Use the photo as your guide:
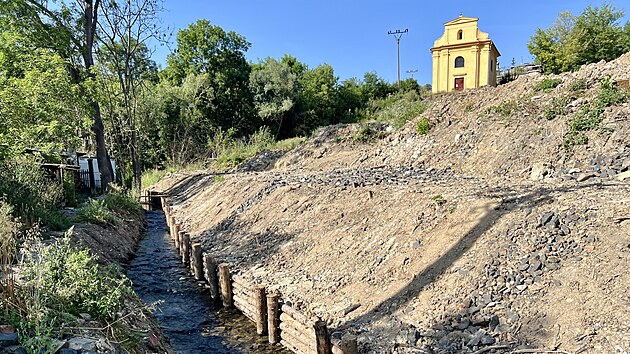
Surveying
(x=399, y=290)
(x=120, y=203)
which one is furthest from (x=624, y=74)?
(x=120, y=203)

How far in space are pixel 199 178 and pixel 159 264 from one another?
1055 centimetres

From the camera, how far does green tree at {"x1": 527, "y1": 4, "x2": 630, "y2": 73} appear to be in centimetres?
2616

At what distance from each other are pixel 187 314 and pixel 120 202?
858cm

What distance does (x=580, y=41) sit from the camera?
2670 cm

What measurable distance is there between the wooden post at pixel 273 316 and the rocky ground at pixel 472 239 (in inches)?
20.0

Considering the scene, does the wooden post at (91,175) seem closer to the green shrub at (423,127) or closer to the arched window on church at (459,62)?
the green shrub at (423,127)

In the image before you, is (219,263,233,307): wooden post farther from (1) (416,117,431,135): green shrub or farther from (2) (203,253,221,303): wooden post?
(1) (416,117,431,135): green shrub

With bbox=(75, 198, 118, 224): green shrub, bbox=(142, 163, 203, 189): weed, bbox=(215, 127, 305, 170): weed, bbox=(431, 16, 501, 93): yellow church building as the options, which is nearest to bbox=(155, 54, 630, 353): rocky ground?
bbox=(75, 198, 118, 224): green shrub

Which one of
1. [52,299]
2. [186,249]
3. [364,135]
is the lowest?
[186,249]

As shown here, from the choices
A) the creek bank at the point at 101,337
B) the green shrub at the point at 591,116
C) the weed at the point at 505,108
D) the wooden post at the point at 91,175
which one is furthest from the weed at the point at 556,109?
the wooden post at the point at 91,175

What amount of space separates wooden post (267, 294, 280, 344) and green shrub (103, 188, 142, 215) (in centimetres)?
898

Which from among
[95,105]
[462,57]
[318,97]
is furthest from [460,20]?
[95,105]

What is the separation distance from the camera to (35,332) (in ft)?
10.9

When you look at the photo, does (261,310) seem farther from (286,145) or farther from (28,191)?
(286,145)
